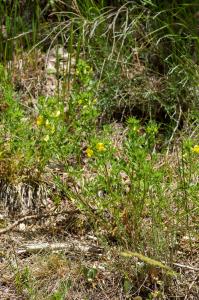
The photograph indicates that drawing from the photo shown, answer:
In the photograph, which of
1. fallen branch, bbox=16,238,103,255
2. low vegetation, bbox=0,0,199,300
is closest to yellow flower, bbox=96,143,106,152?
low vegetation, bbox=0,0,199,300

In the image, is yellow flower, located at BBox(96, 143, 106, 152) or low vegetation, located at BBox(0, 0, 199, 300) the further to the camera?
low vegetation, located at BBox(0, 0, 199, 300)

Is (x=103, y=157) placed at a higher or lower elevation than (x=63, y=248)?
higher

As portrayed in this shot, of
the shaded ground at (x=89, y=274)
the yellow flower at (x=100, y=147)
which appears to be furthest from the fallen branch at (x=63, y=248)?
the yellow flower at (x=100, y=147)

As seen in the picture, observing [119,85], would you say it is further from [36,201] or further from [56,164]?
[36,201]

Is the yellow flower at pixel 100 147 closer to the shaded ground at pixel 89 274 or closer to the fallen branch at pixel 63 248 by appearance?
the shaded ground at pixel 89 274

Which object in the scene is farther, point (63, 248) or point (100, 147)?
point (63, 248)

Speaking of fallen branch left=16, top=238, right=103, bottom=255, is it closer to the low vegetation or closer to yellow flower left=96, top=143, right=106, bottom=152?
the low vegetation

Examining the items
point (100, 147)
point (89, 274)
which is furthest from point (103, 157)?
point (89, 274)

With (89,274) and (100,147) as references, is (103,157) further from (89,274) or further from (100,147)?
(89,274)

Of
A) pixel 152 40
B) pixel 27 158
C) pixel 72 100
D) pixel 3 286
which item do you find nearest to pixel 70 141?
pixel 27 158

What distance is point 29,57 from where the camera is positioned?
455cm

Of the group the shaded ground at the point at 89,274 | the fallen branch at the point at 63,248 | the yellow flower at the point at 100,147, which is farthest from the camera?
the fallen branch at the point at 63,248

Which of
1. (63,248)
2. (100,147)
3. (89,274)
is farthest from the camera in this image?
(63,248)

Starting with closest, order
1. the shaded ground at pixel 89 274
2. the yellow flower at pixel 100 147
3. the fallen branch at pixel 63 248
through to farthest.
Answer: the yellow flower at pixel 100 147 < the shaded ground at pixel 89 274 < the fallen branch at pixel 63 248
